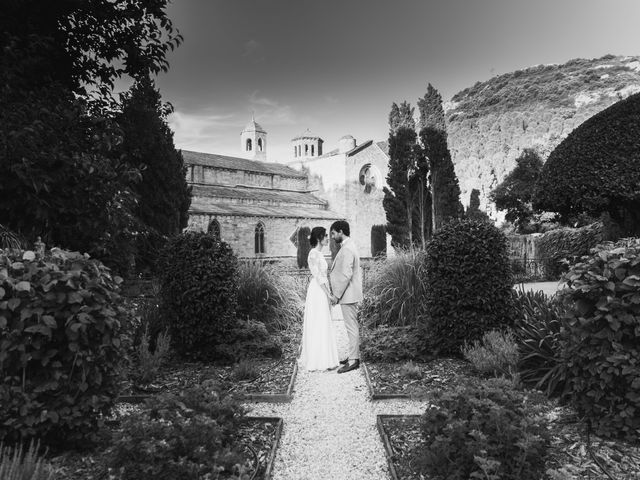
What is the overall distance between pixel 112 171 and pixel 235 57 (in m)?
14.2

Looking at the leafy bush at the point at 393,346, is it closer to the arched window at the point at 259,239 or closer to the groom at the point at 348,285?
the groom at the point at 348,285

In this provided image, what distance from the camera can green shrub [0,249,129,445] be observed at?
108 inches

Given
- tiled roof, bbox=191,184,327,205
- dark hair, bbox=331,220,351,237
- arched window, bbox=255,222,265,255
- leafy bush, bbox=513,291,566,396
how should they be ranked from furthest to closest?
tiled roof, bbox=191,184,327,205, arched window, bbox=255,222,265,255, dark hair, bbox=331,220,351,237, leafy bush, bbox=513,291,566,396

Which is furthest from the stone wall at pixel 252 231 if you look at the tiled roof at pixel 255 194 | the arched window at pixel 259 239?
the tiled roof at pixel 255 194

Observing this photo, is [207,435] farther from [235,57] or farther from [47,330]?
[235,57]

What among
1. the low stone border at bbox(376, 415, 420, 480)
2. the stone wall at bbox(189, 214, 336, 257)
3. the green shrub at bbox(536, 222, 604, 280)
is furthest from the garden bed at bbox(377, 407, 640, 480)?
the stone wall at bbox(189, 214, 336, 257)

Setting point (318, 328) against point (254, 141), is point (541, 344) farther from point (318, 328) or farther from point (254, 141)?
point (254, 141)

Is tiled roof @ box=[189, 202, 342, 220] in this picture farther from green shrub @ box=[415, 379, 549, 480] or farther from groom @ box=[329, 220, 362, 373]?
green shrub @ box=[415, 379, 549, 480]

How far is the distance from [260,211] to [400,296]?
21.6 m

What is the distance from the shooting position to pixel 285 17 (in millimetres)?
14766

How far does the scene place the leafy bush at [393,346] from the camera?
576 cm

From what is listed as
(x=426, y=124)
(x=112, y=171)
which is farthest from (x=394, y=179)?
(x=112, y=171)

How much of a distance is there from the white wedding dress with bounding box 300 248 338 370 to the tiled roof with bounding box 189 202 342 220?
20.1 metres

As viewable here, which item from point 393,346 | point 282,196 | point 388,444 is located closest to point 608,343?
point 388,444
